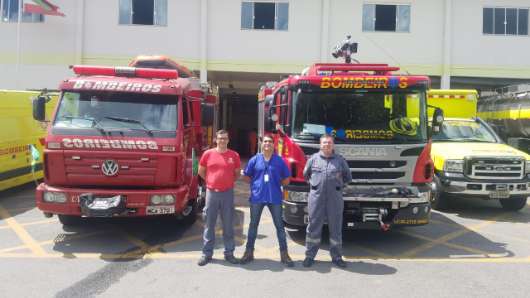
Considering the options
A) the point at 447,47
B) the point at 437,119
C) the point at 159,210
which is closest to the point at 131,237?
the point at 159,210

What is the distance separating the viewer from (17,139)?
36.2 ft

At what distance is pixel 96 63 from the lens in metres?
18.4

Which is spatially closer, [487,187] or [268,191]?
[268,191]

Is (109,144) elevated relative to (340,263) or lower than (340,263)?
elevated

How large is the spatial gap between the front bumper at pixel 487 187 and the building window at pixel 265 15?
36.9 ft

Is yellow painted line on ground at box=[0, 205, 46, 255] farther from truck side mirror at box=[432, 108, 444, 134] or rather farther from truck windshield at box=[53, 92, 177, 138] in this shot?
truck side mirror at box=[432, 108, 444, 134]

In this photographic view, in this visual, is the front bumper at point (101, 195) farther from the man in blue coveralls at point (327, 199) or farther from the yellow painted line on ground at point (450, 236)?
the yellow painted line on ground at point (450, 236)

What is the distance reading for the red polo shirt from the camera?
20.3ft

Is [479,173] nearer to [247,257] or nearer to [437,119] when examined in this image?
[437,119]

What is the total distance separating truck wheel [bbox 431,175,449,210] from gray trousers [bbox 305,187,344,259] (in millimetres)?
4317

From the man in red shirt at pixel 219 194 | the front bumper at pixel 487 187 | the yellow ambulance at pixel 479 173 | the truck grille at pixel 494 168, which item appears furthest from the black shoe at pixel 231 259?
the truck grille at pixel 494 168

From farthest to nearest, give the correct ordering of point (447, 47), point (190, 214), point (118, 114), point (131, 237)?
point (447, 47), point (190, 214), point (131, 237), point (118, 114)

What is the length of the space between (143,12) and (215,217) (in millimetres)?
14375

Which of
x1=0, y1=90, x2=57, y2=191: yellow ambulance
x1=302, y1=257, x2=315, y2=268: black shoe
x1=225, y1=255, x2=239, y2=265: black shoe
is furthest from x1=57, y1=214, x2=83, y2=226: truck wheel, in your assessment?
x1=302, y1=257, x2=315, y2=268: black shoe
